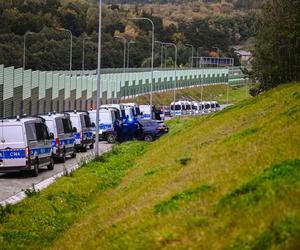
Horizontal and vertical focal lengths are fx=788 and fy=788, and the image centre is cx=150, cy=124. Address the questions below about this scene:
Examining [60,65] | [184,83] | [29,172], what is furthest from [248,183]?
[184,83]

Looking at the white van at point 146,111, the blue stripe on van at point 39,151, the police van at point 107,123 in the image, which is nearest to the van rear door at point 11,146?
the blue stripe on van at point 39,151

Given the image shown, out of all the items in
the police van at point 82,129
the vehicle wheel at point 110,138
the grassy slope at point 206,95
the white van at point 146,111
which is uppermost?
the police van at point 82,129

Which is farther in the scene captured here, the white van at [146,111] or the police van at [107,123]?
the white van at [146,111]

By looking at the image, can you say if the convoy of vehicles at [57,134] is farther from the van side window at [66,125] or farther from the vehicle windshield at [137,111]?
the vehicle windshield at [137,111]

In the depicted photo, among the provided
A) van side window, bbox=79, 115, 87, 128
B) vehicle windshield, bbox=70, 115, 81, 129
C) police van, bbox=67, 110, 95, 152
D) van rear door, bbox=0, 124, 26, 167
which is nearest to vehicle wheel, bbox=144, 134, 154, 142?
police van, bbox=67, 110, 95, 152

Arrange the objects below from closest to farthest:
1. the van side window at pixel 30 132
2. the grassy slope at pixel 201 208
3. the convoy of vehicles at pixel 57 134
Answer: the grassy slope at pixel 201 208
the convoy of vehicles at pixel 57 134
the van side window at pixel 30 132

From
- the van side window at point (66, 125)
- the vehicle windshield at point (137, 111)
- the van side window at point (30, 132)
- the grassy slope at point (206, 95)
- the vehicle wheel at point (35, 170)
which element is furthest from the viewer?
the grassy slope at point (206, 95)

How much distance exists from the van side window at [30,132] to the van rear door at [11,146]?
15.7 inches

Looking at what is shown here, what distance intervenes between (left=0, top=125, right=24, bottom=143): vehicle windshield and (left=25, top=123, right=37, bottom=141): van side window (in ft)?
1.17

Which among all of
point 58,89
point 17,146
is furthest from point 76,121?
point 58,89

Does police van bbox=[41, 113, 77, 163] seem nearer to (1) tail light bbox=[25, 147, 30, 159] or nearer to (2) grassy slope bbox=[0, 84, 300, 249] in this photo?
(1) tail light bbox=[25, 147, 30, 159]

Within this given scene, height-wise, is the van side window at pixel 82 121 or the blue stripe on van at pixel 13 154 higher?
→ the blue stripe on van at pixel 13 154

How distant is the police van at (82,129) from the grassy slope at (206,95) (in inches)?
1992

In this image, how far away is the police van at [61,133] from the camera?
112 feet
